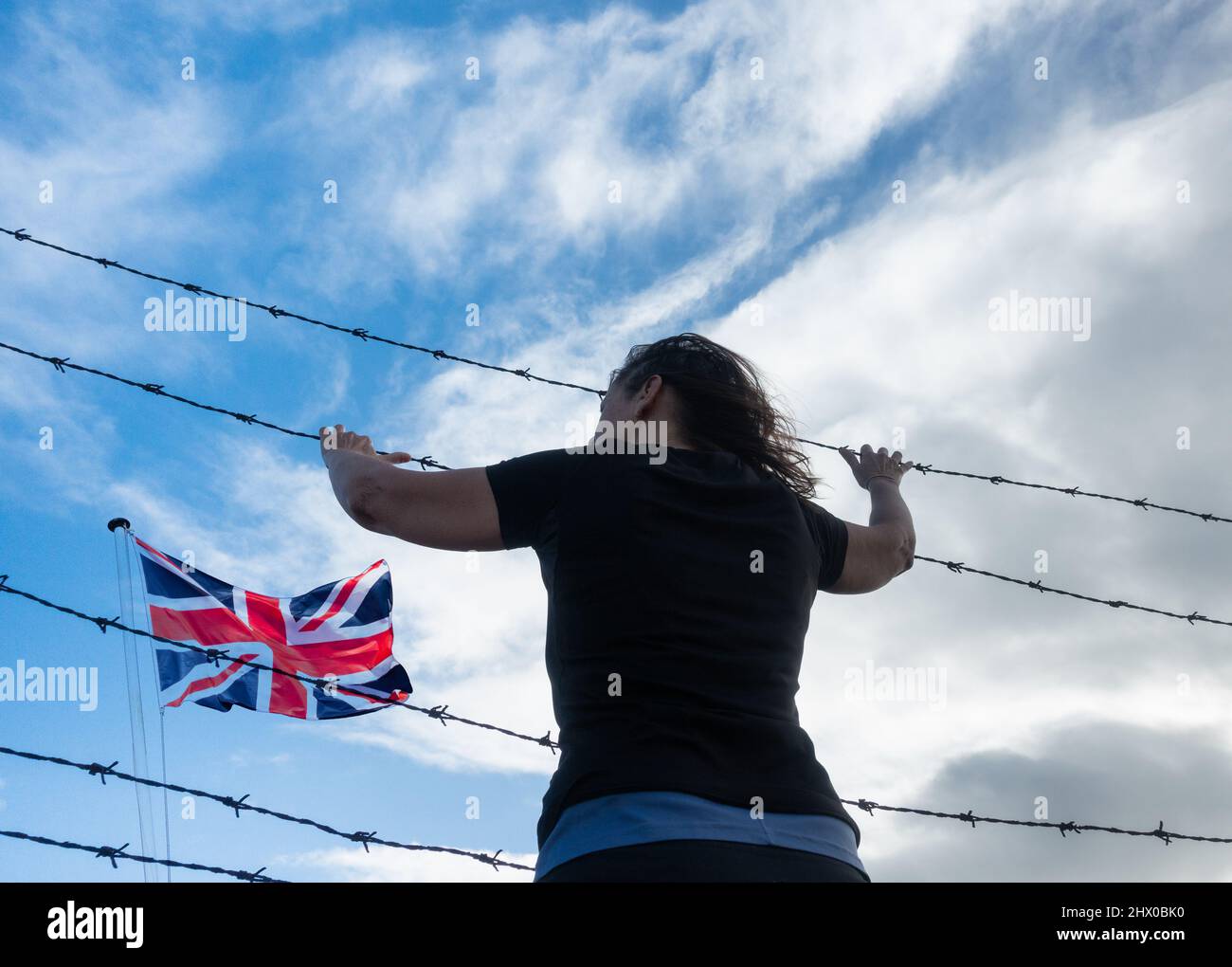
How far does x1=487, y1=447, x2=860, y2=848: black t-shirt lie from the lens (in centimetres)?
159

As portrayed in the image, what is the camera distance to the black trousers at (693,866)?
1.43 m

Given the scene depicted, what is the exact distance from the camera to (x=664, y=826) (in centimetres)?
148

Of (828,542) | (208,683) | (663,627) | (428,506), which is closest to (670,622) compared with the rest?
(663,627)

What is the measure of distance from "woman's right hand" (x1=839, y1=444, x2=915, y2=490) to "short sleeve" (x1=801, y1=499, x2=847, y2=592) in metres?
0.89

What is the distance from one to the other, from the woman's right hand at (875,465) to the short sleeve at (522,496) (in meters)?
1.57

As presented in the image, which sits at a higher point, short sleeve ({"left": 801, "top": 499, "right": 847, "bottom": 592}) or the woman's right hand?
the woman's right hand

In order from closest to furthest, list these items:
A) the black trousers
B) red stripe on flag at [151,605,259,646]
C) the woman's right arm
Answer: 1. the black trousers
2. the woman's right arm
3. red stripe on flag at [151,605,259,646]

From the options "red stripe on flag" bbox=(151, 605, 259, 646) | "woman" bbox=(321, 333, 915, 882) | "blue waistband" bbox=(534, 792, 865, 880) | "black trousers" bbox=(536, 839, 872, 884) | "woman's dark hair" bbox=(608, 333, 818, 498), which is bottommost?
"black trousers" bbox=(536, 839, 872, 884)

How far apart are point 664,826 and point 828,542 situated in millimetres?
1006

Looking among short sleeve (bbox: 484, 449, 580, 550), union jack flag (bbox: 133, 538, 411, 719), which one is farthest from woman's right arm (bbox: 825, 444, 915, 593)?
union jack flag (bbox: 133, 538, 411, 719)

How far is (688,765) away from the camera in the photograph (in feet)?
5.10

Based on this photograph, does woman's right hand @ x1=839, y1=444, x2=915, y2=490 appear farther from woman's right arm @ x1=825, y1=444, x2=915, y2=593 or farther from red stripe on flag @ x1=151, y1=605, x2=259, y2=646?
red stripe on flag @ x1=151, y1=605, x2=259, y2=646

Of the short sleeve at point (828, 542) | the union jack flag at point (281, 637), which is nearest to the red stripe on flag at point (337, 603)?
the union jack flag at point (281, 637)
